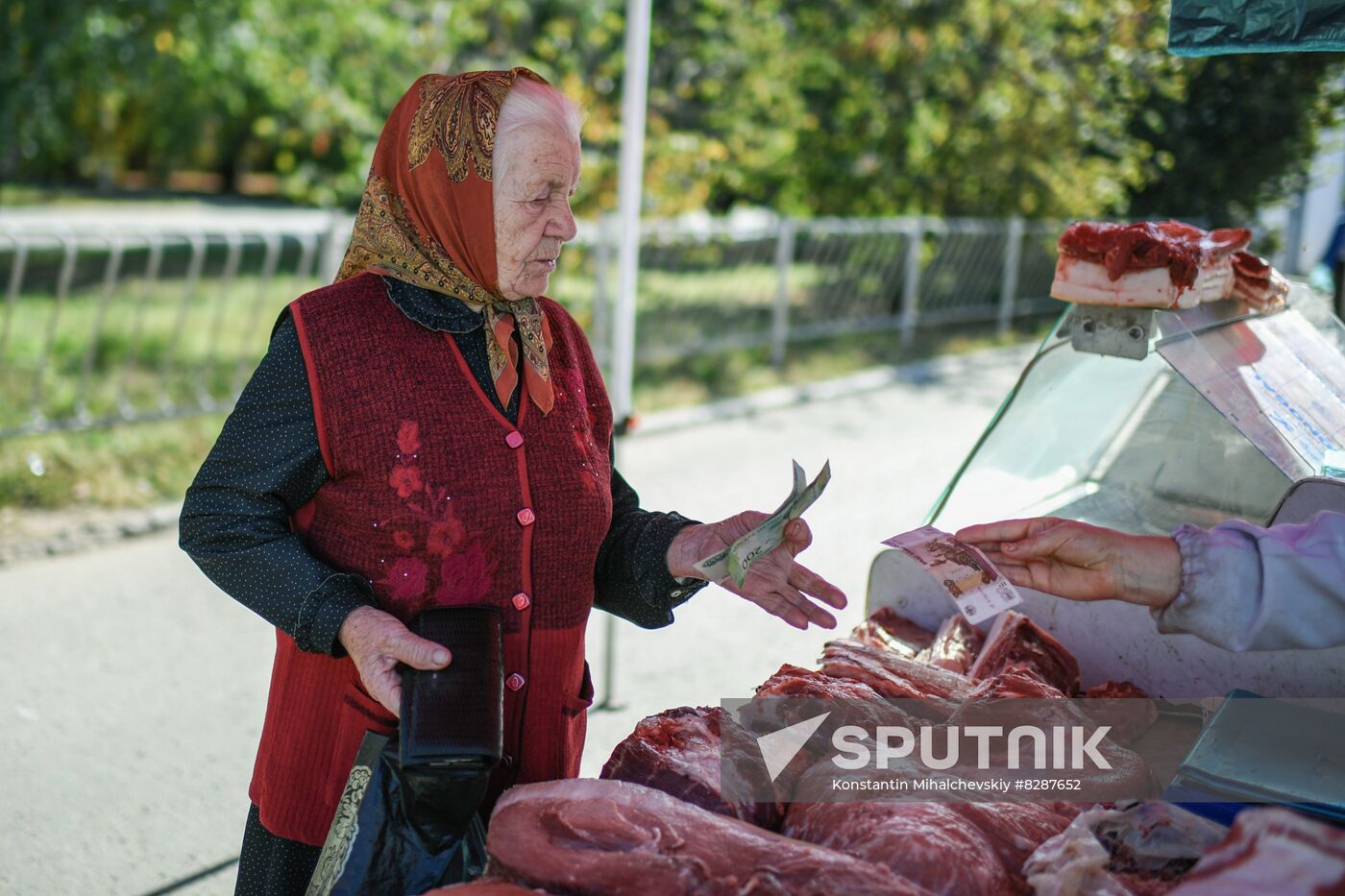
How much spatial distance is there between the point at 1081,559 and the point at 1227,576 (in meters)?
0.21

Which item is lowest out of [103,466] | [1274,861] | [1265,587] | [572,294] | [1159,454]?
[103,466]

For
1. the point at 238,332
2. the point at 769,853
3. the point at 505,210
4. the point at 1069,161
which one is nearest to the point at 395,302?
the point at 505,210

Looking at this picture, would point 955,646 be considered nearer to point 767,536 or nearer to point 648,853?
point 767,536

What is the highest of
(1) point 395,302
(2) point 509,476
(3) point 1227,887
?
(1) point 395,302

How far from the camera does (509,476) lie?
6.64 ft

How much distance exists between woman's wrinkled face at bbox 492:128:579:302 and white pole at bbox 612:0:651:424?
82.6 inches

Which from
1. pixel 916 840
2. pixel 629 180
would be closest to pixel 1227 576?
pixel 916 840

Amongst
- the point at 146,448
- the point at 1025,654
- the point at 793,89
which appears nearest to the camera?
the point at 1025,654

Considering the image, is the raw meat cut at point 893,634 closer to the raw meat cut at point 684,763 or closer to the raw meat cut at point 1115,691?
the raw meat cut at point 1115,691

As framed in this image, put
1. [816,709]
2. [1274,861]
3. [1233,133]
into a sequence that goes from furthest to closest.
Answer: [1233,133] → [816,709] → [1274,861]

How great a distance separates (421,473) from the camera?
6.47 ft

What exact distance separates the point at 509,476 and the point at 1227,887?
1.18m

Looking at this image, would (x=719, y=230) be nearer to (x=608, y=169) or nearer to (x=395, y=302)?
(x=608, y=169)

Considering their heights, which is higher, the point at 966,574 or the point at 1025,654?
the point at 966,574
